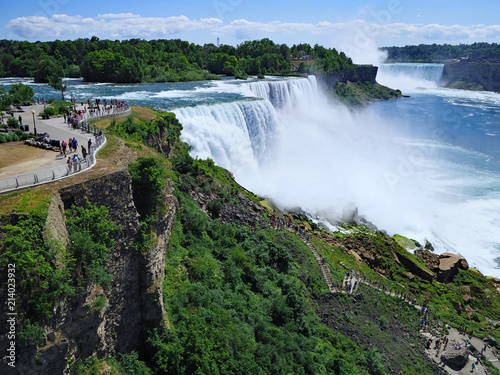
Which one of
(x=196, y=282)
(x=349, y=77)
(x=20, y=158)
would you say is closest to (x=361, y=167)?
(x=196, y=282)

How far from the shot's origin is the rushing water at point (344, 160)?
1232 inches

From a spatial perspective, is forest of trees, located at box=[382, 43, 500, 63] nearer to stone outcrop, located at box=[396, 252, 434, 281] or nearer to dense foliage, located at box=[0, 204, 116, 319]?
stone outcrop, located at box=[396, 252, 434, 281]

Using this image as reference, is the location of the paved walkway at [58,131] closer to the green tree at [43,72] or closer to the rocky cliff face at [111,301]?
the rocky cliff face at [111,301]

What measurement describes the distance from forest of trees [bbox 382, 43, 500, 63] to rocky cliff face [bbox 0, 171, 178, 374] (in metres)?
178

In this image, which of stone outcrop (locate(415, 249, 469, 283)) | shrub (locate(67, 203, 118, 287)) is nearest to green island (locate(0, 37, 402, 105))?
shrub (locate(67, 203, 118, 287))

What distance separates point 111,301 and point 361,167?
1428 inches

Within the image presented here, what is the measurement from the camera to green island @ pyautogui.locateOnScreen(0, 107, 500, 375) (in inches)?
384

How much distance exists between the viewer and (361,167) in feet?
143

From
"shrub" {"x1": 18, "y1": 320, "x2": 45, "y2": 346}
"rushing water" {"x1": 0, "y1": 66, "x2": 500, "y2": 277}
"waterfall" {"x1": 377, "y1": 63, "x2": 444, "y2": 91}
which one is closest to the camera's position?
"shrub" {"x1": 18, "y1": 320, "x2": 45, "y2": 346}

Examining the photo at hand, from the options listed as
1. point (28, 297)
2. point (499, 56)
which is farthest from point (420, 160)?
point (499, 56)

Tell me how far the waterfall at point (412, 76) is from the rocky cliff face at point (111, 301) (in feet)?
424

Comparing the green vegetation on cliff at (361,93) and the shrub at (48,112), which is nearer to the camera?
the shrub at (48,112)

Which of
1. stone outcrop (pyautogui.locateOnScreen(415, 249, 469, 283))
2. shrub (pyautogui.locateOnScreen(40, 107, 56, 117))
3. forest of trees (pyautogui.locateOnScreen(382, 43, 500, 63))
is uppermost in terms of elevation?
forest of trees (pyautogui.locateOnScreen(382, 43, 500, 63))

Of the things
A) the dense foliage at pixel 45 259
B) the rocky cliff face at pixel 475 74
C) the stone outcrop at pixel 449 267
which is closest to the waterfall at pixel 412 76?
the rocky cliff face at pixel 475 74
